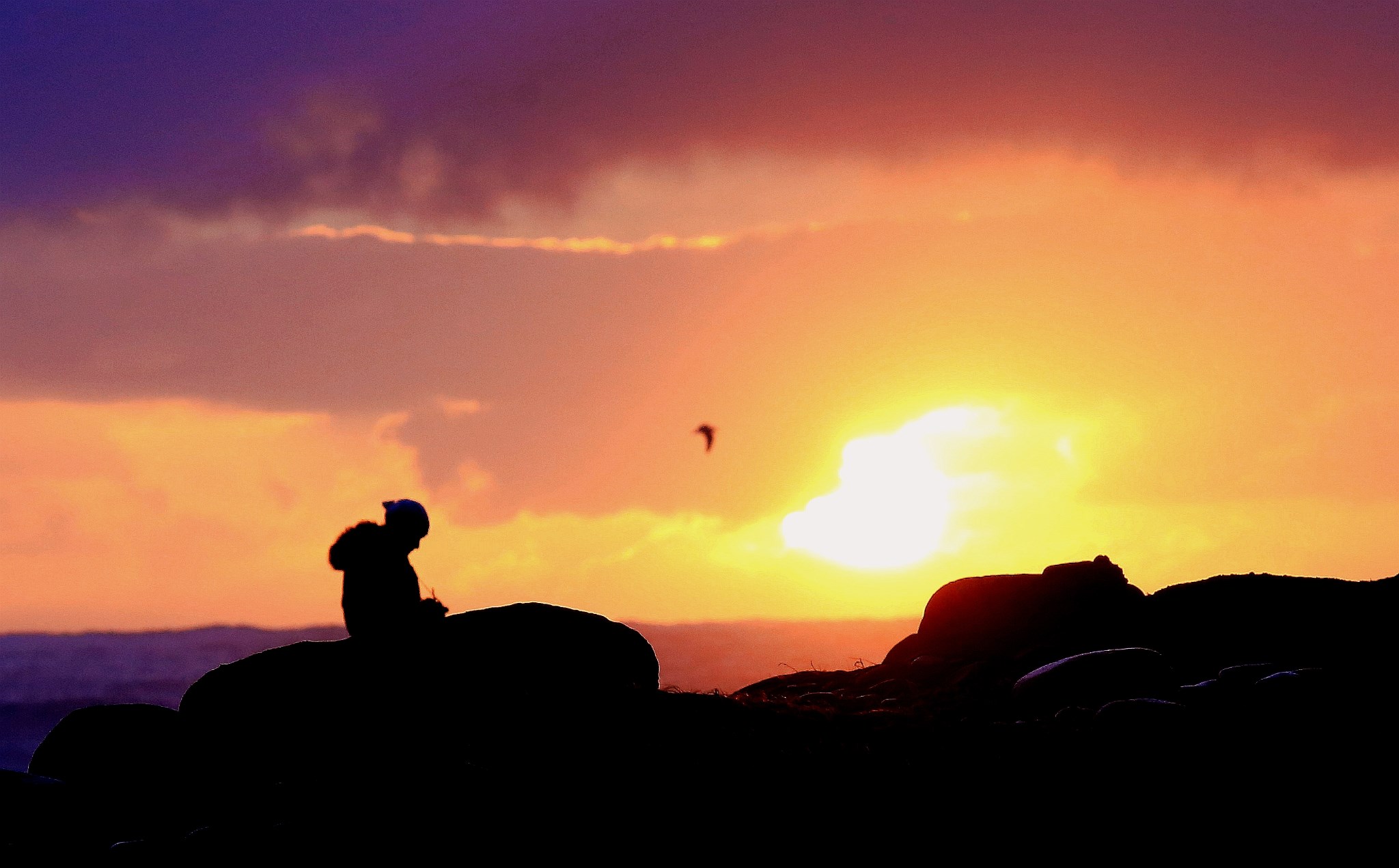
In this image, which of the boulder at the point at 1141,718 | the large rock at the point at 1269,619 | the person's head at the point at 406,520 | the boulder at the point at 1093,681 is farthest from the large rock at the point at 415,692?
the large rock at the point at 1269,619

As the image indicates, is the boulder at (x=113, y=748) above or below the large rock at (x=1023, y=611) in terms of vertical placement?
below

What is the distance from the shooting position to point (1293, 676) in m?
15.0

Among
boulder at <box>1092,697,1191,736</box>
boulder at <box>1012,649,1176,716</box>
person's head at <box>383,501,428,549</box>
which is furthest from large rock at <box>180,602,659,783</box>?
boulder at <box>1092,697,1191,736</box>

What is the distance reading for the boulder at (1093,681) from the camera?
16.8 metres

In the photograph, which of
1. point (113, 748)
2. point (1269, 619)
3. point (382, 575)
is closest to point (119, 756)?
point (113, 748)

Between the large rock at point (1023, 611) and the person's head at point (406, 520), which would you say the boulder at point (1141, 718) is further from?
the large rock at point (1023, 611)

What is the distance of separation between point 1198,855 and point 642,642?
978 cm

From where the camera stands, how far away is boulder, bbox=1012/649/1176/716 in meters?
16.8

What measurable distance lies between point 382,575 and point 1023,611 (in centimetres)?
1265

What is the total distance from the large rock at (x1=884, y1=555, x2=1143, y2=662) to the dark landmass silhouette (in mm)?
2063

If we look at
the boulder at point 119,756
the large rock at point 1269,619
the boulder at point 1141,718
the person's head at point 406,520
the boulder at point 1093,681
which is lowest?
the boulder at point 119,756

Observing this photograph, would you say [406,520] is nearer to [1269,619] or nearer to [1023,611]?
[1023,611]

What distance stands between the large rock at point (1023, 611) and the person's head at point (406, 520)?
34.0 ft

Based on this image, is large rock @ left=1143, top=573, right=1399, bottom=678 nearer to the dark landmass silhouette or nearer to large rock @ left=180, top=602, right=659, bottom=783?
the dark landmass silhouette
